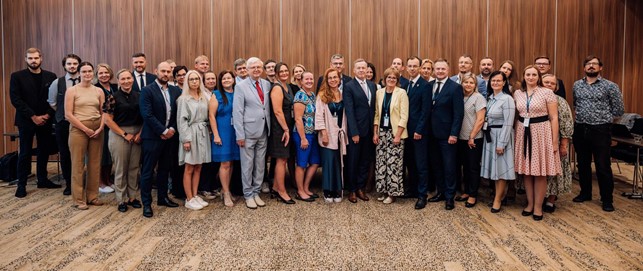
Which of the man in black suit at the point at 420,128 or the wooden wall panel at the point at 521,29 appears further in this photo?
the wooden wall panel at the point at 521,29

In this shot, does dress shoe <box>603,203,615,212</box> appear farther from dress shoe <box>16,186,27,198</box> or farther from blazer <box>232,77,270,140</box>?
dress shoe <box>16,186,27,198</box>

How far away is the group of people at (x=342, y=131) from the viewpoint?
465 cm

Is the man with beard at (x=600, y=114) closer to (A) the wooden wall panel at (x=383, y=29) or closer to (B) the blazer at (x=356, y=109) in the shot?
(B) the blazer at (x=356, y=109)

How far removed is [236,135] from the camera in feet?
16.1

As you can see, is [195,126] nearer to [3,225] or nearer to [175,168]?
[175,168]

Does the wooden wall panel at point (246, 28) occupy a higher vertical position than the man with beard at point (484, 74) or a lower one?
higher

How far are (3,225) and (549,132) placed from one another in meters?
5.02

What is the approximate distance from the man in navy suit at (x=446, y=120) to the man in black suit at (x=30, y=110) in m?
4.51

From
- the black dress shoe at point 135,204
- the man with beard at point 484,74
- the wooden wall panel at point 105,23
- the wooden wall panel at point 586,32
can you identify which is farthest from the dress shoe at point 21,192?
the wooden wall panel at point 586,32

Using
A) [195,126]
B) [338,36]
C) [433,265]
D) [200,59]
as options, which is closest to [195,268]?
[433,265]

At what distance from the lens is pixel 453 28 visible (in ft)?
26.4

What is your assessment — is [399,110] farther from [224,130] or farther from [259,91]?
[224,130]

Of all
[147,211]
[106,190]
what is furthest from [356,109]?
[106,190]

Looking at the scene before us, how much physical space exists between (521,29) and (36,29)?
8.02 m
